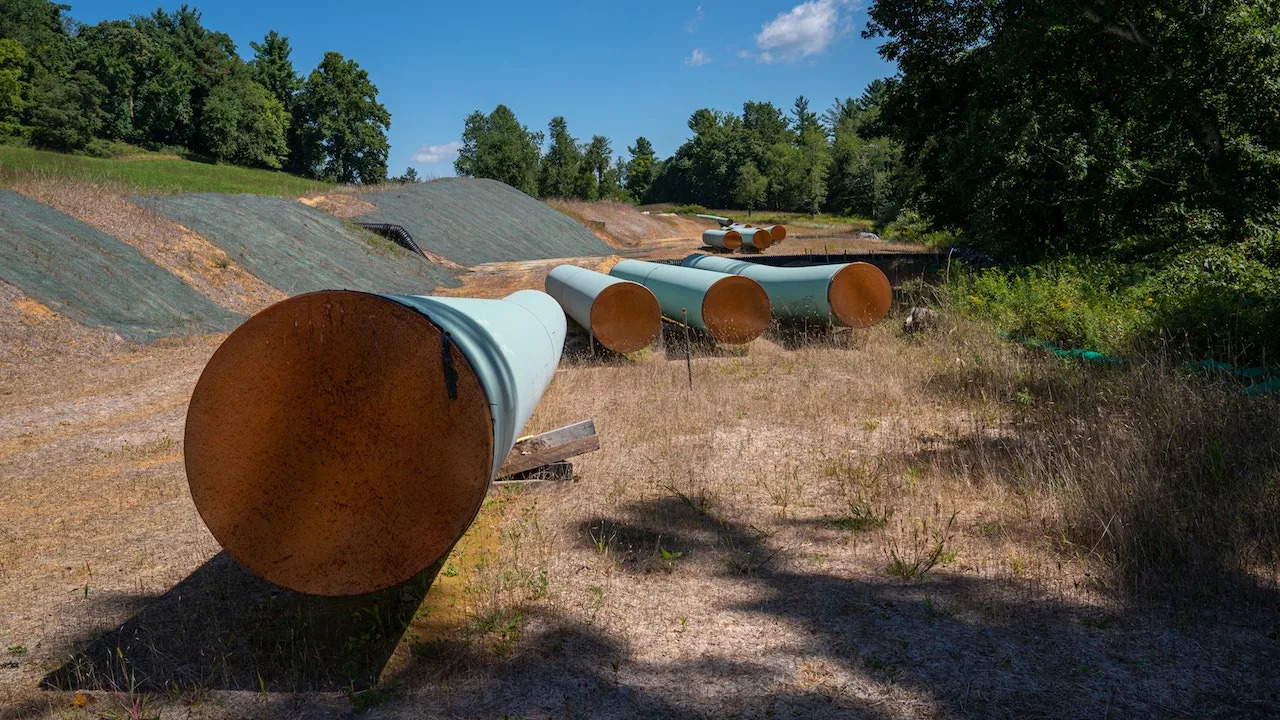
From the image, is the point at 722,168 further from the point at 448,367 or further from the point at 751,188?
the point at 448,367

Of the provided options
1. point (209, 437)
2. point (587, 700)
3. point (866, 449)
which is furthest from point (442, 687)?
point (866, 449)

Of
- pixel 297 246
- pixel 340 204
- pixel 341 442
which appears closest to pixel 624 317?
pixel 341 442

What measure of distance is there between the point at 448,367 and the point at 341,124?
277 ft

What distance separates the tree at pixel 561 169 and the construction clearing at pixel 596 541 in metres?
58.8

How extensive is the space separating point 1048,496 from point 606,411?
4.41 metres

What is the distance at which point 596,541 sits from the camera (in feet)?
17.1

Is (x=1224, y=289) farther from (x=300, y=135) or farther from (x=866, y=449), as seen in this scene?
(x=300, y=135)

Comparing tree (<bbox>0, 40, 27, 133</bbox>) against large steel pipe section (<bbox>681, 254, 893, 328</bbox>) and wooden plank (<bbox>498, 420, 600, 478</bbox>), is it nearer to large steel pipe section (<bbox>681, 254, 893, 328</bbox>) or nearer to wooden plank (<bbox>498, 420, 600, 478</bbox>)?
large steel pipe section (<bbox>681, 254, 893, 328</bbox>)

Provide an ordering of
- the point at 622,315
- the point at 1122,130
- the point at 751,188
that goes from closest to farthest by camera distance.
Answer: the point at 622,315 → the point at 1122,130 → the point at 751,188

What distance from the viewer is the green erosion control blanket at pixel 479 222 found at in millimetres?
30500

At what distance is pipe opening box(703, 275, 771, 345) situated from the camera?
38.6 ft

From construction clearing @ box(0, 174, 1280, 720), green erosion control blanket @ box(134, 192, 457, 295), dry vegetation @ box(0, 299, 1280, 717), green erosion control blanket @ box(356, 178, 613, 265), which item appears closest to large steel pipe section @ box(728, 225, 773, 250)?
green erosion control blanket @ box(356, 178, 613, 265)

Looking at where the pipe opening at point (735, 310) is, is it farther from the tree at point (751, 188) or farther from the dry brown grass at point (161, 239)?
the tree at point (751, 188)

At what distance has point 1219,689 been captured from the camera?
11.5ft
